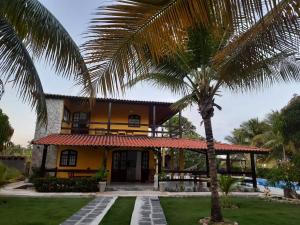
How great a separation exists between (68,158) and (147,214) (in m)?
11.0

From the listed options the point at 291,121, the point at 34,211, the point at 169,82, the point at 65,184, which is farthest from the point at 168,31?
the point at 291,121

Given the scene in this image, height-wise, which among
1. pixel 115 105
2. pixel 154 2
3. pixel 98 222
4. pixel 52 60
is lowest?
pixel 98 222

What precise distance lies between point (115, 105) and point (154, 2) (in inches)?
711

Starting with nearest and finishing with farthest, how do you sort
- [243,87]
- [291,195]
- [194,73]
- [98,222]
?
[243,87] < [98,222] < [194,73] < [291,195]

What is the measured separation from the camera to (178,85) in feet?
27.6

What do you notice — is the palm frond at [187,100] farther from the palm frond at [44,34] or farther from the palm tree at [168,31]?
the palm frond at [44,34]

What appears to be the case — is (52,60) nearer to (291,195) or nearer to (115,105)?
(291,195)

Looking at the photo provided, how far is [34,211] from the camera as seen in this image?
8.89 m

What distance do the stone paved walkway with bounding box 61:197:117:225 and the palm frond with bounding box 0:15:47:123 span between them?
11.7 ft

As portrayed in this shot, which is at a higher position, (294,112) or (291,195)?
(294,112)

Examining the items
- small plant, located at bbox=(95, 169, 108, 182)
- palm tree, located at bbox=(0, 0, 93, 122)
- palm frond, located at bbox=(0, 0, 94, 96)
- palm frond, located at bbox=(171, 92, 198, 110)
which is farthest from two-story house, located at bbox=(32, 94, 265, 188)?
palm frond, located at bbox=(0, 0, 94, 96)

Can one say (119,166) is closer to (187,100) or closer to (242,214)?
(187,100)

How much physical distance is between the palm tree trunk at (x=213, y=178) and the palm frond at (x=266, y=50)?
6.72 feet

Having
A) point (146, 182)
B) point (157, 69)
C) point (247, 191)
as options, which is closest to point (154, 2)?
point (157, 69)
